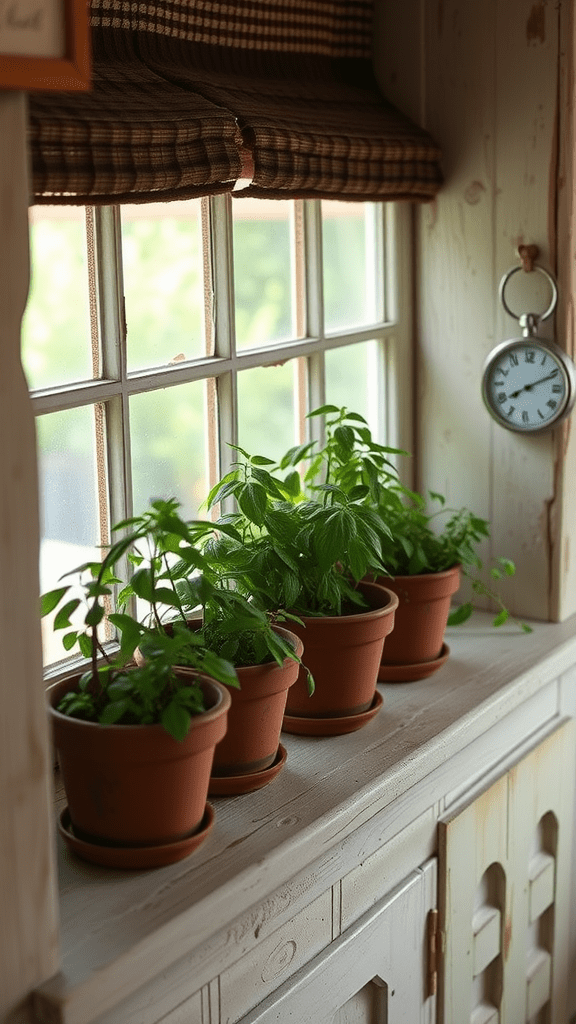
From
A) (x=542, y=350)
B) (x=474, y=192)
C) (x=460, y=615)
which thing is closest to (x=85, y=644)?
(x=460, y=615)

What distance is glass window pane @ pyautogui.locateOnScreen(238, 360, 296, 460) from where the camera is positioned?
1905mm

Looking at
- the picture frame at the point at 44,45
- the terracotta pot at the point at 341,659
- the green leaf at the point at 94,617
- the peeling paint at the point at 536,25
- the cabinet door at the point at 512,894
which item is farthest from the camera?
the peeling paint at the point at 536,25

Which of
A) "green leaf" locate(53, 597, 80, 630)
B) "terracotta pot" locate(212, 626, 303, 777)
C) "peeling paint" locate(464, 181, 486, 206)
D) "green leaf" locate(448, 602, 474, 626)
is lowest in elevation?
"green leaf" locate(448, 602, 474, 626)

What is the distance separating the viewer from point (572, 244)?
6.63 ft

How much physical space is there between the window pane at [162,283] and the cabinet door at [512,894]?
32.0 inches

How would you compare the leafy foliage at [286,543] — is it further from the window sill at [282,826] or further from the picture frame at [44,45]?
the picture frame at [44,45]

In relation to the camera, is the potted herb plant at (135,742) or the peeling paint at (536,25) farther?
the peeling paint at (536,25)

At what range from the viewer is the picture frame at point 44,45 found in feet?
3.20

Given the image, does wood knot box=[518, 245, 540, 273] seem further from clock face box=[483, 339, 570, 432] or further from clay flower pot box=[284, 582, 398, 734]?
clay flower pot box=[284, 582, 398, 734]

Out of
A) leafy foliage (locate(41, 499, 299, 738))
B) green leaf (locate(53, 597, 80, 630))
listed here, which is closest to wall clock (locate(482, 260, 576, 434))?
leafy foliage (locate(41, 499, 299, 738))

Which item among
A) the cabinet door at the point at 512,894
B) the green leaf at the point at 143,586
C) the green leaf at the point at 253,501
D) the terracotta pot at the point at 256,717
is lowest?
the cabinet door at the point at 512,894

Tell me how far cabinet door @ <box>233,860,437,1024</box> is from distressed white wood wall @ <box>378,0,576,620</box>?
69 cm

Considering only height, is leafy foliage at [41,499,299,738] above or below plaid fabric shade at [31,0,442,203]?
below

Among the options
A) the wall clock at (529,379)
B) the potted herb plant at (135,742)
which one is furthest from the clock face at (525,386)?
the potted herb plant at (135,742)
